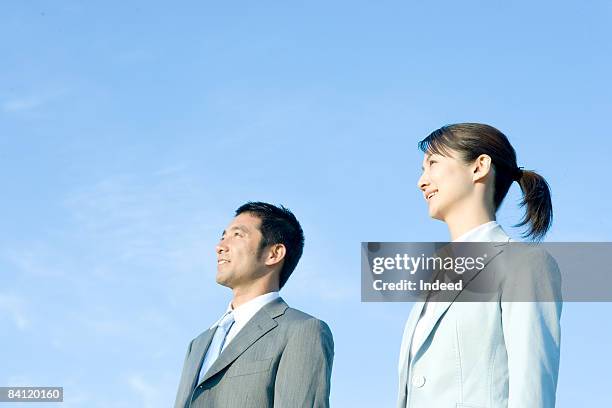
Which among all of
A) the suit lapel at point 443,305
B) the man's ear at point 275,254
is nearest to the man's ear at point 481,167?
the suit lapel at point 443,305

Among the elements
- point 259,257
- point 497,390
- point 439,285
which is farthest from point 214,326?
point 497,390

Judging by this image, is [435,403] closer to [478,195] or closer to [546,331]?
[546,331]

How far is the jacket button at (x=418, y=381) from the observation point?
510cm

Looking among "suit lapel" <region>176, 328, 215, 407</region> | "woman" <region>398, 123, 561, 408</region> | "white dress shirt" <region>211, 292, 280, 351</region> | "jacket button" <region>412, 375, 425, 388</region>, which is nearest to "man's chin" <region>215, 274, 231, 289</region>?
"white dress shirt" <region>211, 292, 280, 351</region>

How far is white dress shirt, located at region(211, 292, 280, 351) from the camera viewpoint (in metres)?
7.23

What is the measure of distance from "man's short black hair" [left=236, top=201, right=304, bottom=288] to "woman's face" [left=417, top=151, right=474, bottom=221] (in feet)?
7.46

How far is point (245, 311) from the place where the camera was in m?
7.32

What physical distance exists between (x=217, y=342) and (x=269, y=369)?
557mm

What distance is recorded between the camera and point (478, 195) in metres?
5.59

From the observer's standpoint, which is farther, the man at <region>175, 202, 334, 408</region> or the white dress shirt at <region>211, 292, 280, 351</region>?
the white dress shirt at <region>211, 292, 280, 351</region>

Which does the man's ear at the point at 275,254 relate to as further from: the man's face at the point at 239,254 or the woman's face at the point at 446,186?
the woman's face at the point at 446,186

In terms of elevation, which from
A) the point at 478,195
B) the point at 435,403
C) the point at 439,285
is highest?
the point at 478,195

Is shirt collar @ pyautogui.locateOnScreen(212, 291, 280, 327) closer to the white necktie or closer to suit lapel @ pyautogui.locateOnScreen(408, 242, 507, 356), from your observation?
the white necktie

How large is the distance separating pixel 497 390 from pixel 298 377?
2.09m
